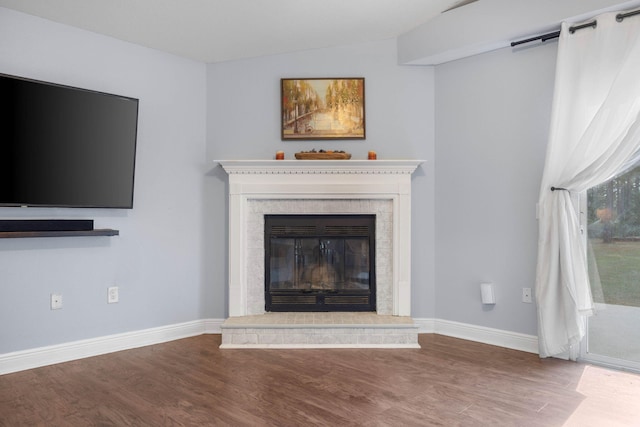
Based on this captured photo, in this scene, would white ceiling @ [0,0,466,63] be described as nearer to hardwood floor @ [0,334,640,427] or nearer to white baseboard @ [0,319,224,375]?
white baseboard @ [0,319,224,375]

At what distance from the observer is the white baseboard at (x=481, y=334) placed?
341cm

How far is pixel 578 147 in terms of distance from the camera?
3045mm

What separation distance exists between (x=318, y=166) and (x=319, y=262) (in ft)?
2.82

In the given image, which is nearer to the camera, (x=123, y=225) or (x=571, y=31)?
(x=571, y=31)

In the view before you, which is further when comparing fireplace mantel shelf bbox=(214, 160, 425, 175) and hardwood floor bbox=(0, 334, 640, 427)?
fireplace mantel shelf bbox=(214, 160, 425, 175)

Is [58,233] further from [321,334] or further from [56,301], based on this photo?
[321,334]

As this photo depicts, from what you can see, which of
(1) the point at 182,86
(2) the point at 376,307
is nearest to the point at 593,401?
(2) the point at 376,307

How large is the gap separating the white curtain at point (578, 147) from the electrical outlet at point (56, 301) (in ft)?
11.2

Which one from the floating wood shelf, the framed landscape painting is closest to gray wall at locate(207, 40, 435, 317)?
the framed landscape painting

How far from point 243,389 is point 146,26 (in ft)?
8.56

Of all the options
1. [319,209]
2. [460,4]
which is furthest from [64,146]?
[460,4]

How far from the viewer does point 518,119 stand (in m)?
3.48

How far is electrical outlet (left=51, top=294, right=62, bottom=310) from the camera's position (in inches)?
123

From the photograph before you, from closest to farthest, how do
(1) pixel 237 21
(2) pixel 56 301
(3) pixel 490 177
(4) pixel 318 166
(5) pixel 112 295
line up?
(2) pixel 56 301 < (1) pixel 237 21 < (5) pixel 112 295 < (3) pixel 490 177 < (4) pixel 318 166
